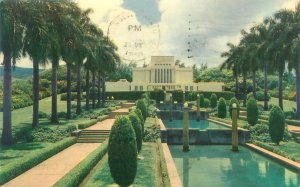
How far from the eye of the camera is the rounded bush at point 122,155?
11602 mm

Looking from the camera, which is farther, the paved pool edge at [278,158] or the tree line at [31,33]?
the tree line at [31,33]

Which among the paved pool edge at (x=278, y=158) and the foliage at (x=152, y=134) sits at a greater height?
the foliage at (x=152, y=134)

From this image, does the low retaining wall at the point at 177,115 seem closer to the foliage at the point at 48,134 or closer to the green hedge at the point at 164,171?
the foliage at the point at 48,134

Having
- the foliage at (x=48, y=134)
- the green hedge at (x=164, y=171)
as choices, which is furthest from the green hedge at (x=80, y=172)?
the foliage at (x=48, y=134)

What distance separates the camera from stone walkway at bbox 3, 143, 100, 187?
43.3 feet

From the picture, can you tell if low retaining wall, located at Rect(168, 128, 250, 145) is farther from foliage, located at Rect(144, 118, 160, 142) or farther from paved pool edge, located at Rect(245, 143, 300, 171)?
paved pool edge, located at Rect(245, 143, 300, 171)

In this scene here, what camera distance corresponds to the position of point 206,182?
52.5ft

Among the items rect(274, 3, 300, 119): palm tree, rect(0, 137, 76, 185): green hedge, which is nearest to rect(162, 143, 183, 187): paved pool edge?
rect(0, 137, 76, 185): green hedge

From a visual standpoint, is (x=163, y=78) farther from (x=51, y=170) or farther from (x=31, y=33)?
(x=51, y=170)

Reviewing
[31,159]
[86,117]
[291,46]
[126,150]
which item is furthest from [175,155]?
[291,46]

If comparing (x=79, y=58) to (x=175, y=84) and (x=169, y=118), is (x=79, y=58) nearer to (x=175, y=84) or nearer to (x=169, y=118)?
(x=169, y=118)

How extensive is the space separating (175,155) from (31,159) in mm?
9248

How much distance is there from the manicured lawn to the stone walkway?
1308 mm

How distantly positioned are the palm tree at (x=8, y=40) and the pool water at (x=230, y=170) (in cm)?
959
